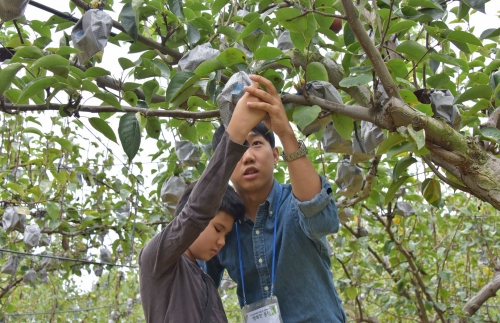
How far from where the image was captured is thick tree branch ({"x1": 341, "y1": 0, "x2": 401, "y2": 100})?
77cm

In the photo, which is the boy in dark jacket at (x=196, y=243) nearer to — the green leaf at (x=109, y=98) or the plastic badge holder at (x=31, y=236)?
the green leaf at (x=109, y=98)

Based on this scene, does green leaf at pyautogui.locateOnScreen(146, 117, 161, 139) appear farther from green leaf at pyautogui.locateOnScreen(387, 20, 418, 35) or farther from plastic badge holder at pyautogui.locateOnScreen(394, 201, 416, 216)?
plastic badge holder at pyautogui.locateOnScreen(394, 201, 416, 216)

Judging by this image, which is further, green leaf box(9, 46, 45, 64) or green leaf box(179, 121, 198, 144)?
green leaf box(179, 121, 198, 144)

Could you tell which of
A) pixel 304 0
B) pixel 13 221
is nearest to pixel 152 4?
pixel 304 0

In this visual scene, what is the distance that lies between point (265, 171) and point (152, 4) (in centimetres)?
45

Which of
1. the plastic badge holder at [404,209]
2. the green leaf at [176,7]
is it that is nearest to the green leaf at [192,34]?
the green leaf at [176,7]

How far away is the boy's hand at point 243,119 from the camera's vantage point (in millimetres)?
844

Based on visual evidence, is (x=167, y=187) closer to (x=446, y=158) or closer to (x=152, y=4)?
(x=152, y=4)

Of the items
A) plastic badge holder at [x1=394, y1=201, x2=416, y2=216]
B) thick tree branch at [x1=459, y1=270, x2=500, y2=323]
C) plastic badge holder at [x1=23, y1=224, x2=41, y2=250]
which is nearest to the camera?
thick tree branch at [x1=459, y1=270, x2=500, y2=323]

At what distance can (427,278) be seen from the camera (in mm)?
2555

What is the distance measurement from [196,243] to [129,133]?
26 centimetres

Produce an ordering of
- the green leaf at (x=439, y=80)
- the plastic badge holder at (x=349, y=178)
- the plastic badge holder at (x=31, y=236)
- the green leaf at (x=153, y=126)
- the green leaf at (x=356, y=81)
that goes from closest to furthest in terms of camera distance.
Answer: the green leaf at (x=356, y=81), the green leaf at (x=439, y=80), the green leaf at (x=153, y=126), the plastic badge holder at (x=349, y=178), the plastic badge holder at (x=31, y=236)

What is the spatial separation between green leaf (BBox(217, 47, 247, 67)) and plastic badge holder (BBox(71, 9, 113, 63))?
0.24 m

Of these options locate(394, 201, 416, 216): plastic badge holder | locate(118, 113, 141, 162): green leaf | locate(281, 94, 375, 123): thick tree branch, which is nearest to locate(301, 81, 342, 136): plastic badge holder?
locate(281, 94, 375, 123): thick tree branch
